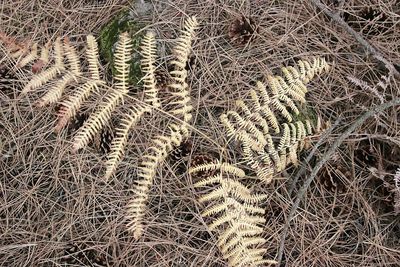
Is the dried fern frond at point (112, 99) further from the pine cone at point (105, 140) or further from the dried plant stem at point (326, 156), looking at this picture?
the dried plant stem at point (326, 156)

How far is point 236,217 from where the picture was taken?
2.50m

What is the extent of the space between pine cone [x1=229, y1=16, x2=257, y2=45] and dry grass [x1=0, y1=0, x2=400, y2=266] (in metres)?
0.05

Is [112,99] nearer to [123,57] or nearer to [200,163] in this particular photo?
[123,57]

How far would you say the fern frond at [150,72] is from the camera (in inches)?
99.8

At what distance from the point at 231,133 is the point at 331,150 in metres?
0.56

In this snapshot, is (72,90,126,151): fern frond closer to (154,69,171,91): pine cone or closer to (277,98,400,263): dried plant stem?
(154,69,171,91): pine cone

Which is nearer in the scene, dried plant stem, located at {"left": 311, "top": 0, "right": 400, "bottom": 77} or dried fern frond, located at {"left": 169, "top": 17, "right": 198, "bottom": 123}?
dried fern frond, located at {"left": 169, "top": 17, "right": 198, "bottom": 123}

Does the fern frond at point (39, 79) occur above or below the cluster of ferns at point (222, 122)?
above

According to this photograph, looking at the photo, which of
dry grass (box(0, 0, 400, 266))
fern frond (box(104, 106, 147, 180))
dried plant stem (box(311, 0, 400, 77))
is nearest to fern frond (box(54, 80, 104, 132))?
fern frond (box(104, 106, 147, 180))

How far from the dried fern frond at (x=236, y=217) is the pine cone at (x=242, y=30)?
0.77m

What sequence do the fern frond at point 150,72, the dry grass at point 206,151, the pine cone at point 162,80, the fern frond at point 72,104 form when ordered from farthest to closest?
the pine cone at point 162,80, the dry grass at point 206,151, the fern frond at point 150,72, the fern frond at point 72,104

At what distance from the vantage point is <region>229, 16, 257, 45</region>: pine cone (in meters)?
2.82

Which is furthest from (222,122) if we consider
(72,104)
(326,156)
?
(72,104)

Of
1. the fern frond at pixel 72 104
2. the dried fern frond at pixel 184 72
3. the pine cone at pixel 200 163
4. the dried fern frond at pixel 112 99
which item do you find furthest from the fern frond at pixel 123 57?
the pine cone at pixel 200 163
